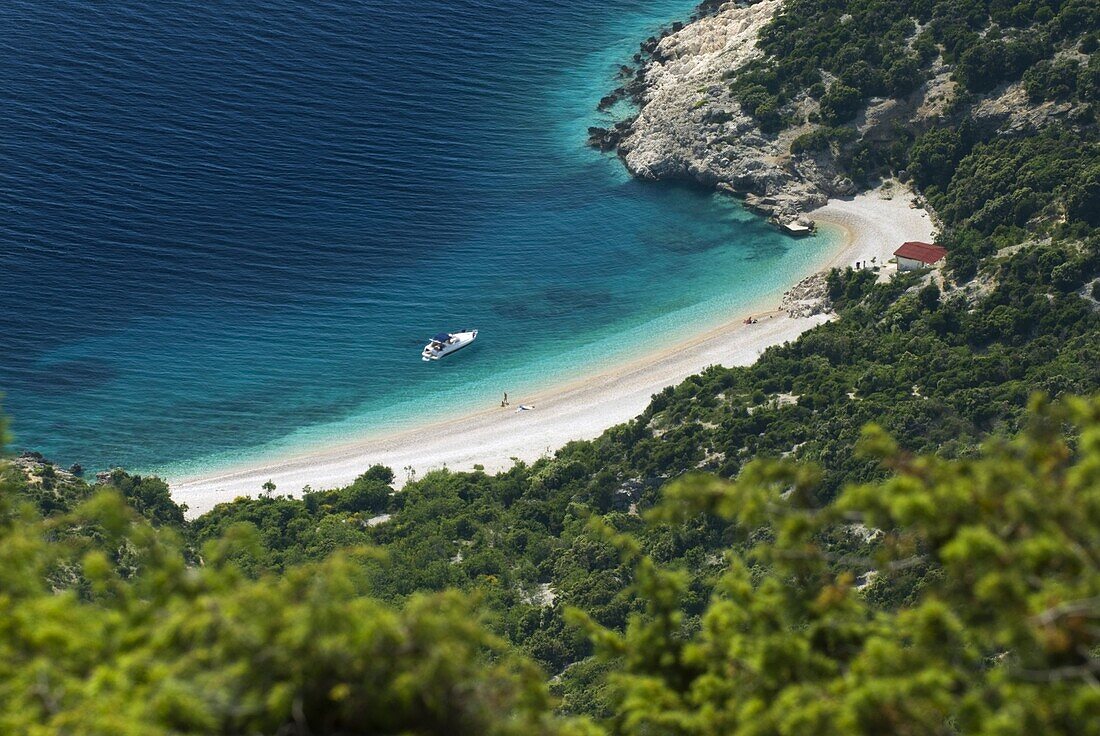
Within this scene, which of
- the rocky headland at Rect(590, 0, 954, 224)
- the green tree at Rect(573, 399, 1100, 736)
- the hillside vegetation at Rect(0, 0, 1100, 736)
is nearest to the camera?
the green tree at Rect(573, 399, 1100, 736)

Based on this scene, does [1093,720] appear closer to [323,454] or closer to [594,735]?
[594,735]

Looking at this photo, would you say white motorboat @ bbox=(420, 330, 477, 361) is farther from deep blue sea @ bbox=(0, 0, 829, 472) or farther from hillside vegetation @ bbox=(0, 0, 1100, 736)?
hillside vegetation @ bbox=(0, 0, 1100, 736)

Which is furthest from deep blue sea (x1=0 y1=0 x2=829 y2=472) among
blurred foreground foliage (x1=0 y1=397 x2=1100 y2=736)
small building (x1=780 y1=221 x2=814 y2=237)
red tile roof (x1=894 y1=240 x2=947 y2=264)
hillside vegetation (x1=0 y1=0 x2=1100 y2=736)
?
blurred foreground foliage (x1=0 y1=397 x2=1100 y2=736)

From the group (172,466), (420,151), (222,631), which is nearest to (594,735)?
(222,631)

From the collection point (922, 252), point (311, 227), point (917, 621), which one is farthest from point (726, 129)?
point (917, 621)

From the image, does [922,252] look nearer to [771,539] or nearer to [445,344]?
[445,344]
